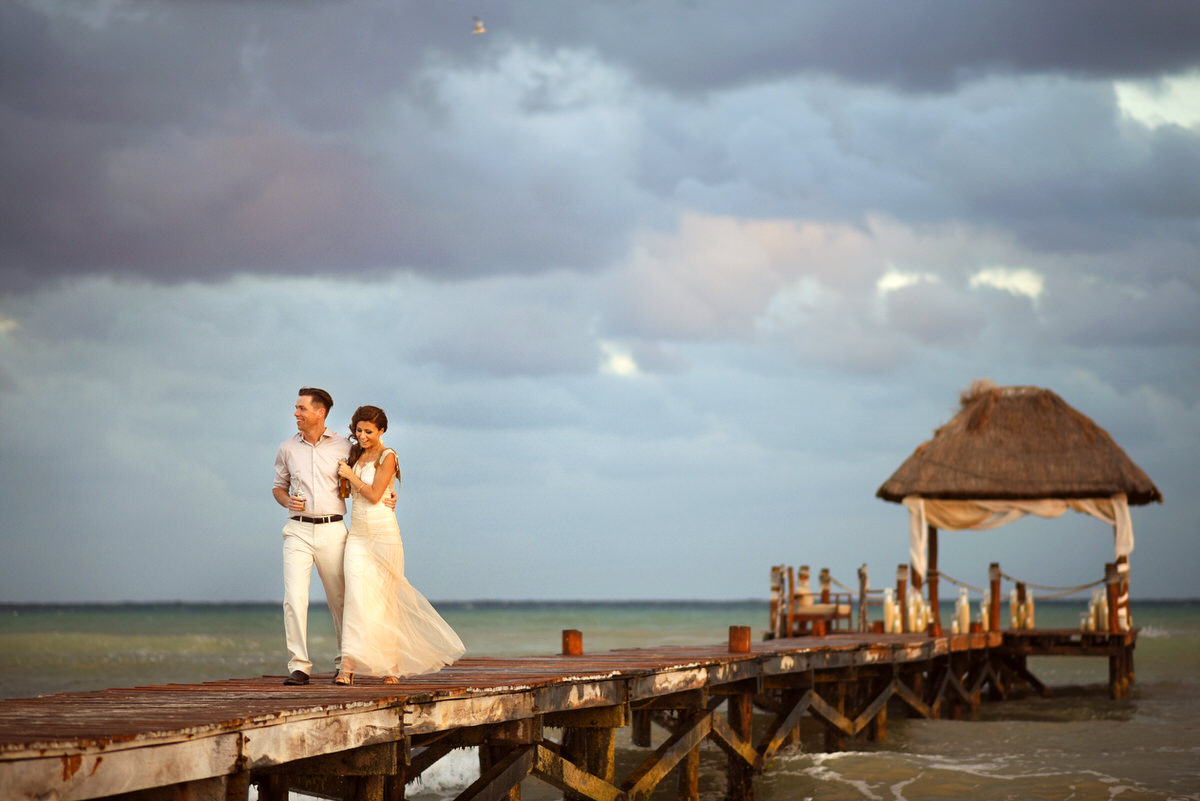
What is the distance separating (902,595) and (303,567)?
1289cm

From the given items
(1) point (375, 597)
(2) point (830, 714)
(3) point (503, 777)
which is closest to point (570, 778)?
(3) point (503, 777)

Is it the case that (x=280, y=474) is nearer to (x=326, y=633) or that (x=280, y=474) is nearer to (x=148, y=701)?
(x=148, y=701)

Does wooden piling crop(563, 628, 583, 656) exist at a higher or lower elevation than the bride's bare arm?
lower

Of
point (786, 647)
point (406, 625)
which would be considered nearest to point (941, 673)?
point (786, 647)

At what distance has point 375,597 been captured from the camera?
7.83 metres

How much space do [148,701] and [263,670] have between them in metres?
30.2

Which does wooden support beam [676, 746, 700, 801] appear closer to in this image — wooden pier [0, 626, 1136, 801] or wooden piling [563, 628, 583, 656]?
wooden pier [0, 626, 1136, 801]

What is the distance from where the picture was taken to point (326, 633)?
189 ft

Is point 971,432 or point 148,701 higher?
point 971,432

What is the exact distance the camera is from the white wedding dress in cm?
773

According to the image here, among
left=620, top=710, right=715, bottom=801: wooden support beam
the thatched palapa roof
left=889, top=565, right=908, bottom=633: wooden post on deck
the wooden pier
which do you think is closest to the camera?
the wooden pier

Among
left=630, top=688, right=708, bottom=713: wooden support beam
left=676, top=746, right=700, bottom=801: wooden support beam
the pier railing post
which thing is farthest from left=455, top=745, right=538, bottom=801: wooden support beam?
the pier railing post

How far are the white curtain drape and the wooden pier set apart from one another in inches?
203

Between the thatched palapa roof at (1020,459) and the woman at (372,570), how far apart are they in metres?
13.9
